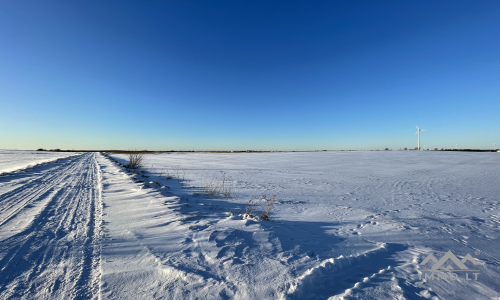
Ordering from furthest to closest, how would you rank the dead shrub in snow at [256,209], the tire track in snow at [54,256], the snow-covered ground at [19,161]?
the snow-covered ground at [19,161]
the dead shrub in snow at [256,209]
the tire track in snow at [54,256]

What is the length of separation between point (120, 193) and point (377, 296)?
656 centimetres

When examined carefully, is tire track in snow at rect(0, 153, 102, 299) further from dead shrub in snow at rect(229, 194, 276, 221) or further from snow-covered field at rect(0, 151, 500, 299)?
dead shrub in snow at rect(229, 194, 276, 221)

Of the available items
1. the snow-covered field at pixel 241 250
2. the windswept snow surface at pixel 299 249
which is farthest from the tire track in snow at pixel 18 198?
the windswept snow surface at pixel 299 249

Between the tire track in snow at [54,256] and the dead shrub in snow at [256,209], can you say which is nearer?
the tire track in snow at [54,256]

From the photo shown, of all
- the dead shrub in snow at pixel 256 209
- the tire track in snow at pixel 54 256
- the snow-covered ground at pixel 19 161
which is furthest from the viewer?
the snow-covered ground at pixel 19 161

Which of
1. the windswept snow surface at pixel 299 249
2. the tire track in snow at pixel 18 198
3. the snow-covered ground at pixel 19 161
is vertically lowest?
the windswept snow surface at pixel 299 249

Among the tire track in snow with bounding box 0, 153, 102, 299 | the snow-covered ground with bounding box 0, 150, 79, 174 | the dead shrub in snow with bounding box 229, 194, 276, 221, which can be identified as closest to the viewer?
the tire track in snow with bounding box 0, 153, 102, 299

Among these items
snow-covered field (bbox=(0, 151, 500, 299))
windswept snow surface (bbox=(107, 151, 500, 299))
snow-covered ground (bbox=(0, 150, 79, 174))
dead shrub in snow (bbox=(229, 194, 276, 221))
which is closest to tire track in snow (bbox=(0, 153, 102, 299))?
snow-covered field (bbox=(0, 151, 500, 299))

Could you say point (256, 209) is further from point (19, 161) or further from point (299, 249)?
point (19, 161)

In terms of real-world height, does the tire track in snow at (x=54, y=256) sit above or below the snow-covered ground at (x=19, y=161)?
below

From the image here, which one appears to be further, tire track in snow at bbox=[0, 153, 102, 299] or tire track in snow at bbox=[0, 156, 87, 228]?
tire track in snow at bbox=[0, 156, 87, 228]

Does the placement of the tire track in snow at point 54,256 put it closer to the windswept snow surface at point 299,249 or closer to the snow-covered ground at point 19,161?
the windswept snow surface at point 299,249

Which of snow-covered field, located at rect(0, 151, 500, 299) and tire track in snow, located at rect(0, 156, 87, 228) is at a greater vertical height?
tire track in snow, located at rect(0, 156, 87, 228)

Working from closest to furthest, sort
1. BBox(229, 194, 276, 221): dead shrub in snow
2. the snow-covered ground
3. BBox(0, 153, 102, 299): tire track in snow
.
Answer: BBox(0, 153, 102, 299): tire track in snow
BBox(229, 194, 276, 221): dead shrub in snow
the snow-covered ground
